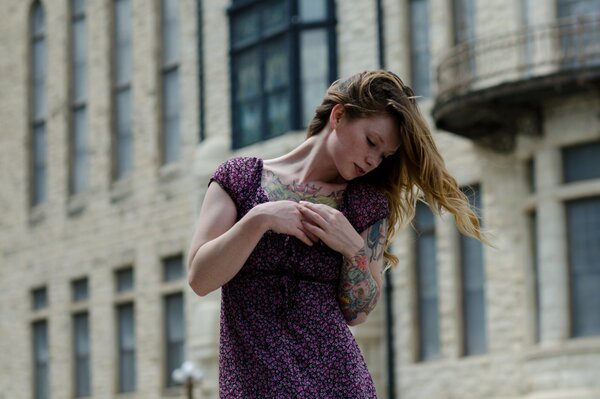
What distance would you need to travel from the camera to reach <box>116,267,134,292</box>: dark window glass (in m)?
34.3

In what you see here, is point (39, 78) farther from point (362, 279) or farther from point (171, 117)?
point (362, 279)

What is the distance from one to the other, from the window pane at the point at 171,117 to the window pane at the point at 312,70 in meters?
5.54

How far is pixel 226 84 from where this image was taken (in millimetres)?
30484

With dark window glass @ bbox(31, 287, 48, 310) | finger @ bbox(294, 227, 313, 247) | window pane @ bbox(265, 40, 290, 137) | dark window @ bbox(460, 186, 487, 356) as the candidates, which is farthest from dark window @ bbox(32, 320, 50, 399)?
finger @ bbox(294, 227, 313, 247)

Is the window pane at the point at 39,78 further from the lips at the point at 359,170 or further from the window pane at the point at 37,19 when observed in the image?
the lips at the point at 359,170

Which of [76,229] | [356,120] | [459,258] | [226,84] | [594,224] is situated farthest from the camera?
[76,229]

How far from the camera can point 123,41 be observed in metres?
35.5

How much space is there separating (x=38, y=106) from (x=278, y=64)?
466 inches

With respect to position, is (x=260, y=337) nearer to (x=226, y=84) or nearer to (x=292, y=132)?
(x=292, y=132)

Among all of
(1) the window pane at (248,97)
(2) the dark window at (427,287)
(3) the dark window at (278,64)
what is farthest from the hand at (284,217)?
(1) the window pane at (248,97)

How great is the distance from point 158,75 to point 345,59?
22.8 ft

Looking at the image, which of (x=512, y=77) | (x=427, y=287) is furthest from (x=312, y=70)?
(x=512, y=77)

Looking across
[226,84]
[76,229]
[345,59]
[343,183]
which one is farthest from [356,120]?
[76,229]

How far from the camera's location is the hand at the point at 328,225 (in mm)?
4934
